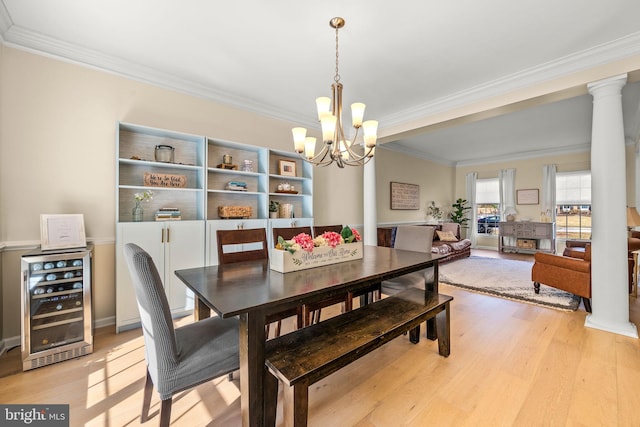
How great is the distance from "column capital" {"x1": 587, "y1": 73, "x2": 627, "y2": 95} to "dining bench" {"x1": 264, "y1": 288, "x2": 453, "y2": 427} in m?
2.48

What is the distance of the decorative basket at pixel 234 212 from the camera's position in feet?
10.6

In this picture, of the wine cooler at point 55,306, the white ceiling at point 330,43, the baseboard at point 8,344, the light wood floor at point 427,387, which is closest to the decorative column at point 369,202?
the white ceiling at point 330,43

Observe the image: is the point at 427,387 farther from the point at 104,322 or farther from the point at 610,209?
the point at 104,322

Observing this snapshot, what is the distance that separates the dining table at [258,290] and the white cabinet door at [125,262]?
113cm

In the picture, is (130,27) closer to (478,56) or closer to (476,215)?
(478,56)

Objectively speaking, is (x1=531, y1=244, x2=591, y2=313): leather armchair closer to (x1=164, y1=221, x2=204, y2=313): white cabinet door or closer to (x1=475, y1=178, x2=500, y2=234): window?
(x1=164, y1=221, x2=204, y2=313): white cabinet door

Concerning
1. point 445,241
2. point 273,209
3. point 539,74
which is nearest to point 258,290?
point 273,209

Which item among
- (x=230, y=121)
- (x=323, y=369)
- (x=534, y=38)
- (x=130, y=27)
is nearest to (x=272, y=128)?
(x=230, y=121)

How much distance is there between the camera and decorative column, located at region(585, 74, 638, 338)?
95.7 inches

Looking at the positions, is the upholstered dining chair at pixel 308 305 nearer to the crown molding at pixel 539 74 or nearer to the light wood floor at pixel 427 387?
the light wood floor at pixel 427 387

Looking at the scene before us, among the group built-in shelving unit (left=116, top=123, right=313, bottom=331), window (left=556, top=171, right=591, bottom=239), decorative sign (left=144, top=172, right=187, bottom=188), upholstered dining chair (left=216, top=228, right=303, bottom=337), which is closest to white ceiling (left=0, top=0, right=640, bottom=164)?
built-in shelving unit (left=116, top=123, right=313, bottom=331)

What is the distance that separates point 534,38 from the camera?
2287 millimetres

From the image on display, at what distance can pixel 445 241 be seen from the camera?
6.09m

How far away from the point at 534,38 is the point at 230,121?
3.27 metres
